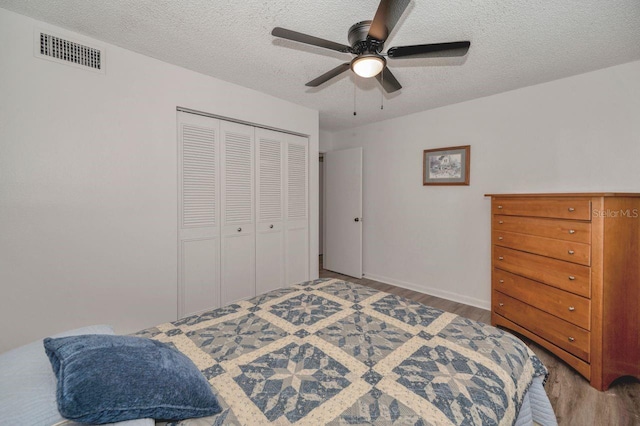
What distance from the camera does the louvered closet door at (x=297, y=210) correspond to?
142 inches

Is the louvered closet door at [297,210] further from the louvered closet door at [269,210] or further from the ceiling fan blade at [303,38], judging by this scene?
the ceiling fan blade at [303,38]

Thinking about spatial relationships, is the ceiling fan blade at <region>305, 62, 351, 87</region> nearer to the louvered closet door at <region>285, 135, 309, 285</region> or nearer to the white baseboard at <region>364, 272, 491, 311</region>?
the louvered closet door at <region>285, 135, 309, 285</region>

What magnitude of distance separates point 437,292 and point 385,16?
3311 mm

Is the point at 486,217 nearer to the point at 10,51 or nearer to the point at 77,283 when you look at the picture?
the point at 77,283

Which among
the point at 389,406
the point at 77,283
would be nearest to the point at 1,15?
the point at 77,283

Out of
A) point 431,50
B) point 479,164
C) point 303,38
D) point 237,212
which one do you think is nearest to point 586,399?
point 479,164

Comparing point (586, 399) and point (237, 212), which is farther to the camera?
point (237, 212)

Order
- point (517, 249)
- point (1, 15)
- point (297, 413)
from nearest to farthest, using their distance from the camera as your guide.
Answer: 1. point (297, 413)
2. point (1, 15)
3. point (517, 249)

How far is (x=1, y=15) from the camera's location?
1.80 m

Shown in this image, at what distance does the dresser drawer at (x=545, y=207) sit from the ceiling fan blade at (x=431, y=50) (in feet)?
4.74

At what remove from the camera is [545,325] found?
2295 millimetres

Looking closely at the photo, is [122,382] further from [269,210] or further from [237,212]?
[269,210]

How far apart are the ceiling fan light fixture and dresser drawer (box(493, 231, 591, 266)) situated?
1965 millimetres

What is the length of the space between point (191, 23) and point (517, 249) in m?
3.25
